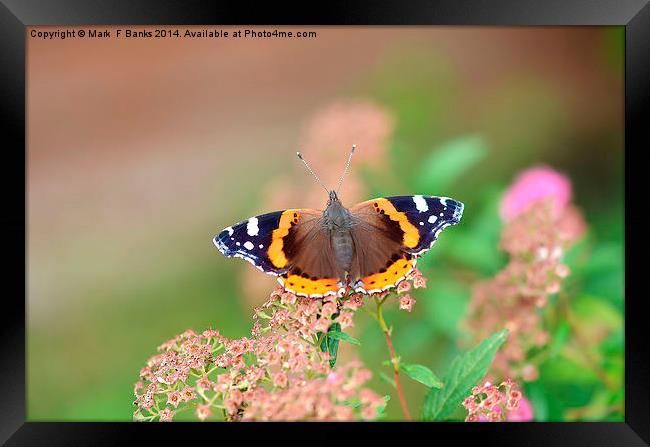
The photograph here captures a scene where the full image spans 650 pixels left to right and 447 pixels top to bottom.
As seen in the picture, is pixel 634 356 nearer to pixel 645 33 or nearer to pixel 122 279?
pixel 645 33

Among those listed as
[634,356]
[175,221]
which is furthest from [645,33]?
[175,221]

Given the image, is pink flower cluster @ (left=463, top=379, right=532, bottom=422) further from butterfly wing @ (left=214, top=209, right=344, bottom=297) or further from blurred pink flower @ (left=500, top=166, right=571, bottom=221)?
blurred pink flower @ (left=500, top=166, right=571, bottom=221)

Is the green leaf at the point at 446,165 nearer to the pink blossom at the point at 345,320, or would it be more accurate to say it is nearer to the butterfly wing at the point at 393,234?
the butterfly wing at the point at 393,234

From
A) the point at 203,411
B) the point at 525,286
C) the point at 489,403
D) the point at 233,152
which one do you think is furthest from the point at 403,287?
the point at 233,152

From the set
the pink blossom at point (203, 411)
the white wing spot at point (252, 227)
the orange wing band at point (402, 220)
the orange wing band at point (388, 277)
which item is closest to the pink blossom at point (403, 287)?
the orange wing band at point (388, 277)

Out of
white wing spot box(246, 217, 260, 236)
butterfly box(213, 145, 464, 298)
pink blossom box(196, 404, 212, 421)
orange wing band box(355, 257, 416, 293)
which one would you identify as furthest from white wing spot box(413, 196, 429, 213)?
pink blossom box(196, 404, 212, 421)

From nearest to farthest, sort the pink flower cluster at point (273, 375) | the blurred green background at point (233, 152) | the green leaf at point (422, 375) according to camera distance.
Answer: the pink flower cluster at point (273, 375) → the green leaf at point (422, 375) → the blurred green background at point (233, 152)
